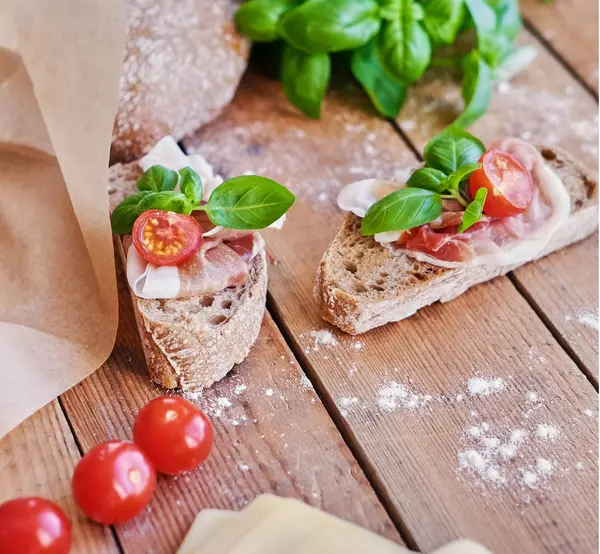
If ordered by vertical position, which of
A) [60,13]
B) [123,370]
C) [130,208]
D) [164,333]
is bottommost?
[123,370]

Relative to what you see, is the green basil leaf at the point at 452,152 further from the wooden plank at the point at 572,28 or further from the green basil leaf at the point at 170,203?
the wooden plank at the point at 572,28

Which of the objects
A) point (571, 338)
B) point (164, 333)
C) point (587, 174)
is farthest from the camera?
point (587, 174)

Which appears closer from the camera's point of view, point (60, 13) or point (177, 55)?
point (60, 13)

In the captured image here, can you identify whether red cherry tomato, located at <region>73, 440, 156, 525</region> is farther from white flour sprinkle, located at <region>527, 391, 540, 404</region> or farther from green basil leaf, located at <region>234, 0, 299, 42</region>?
green basil leaf, located at <region>234, 0, 299, 42</region>

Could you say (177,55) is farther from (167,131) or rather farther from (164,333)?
(164,333)

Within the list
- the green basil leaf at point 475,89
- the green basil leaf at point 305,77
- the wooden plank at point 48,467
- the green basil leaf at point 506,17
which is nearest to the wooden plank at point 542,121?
the green basil leaf at point 475,89

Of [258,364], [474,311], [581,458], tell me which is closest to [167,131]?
[258,364]

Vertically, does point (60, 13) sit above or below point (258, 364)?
above

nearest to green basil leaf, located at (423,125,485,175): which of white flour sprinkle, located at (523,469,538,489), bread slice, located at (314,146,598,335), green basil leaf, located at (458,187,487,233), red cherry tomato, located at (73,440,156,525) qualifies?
green basil leaf, located at (458,187,487,233)

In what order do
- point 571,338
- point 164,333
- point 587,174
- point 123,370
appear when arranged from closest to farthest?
point 164,333 → point 123,370 → point 571,338 → point 587,174
